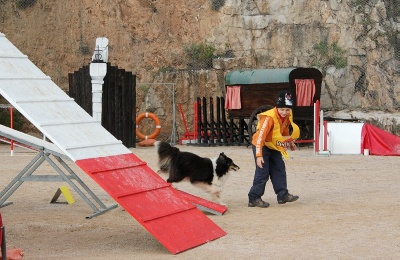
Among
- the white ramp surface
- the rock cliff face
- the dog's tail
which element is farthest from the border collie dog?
the rock cliff face

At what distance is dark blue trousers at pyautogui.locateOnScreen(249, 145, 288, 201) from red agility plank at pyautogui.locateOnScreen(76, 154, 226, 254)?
2522mm

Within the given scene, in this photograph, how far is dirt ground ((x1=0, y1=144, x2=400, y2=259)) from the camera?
28.7 ft

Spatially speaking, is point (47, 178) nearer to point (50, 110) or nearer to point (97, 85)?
point (50, 110)

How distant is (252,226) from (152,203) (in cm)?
166

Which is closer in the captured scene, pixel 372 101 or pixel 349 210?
pixel 349 210

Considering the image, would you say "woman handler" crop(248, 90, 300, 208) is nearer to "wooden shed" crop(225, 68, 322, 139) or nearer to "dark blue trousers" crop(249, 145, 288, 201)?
"dark blue trousers" crop(249, 145, 288, 201)

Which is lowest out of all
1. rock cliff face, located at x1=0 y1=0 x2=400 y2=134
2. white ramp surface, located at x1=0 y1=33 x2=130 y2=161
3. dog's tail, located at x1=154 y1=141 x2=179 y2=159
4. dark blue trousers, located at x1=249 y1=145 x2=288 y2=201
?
dark blue trousers, located at x1=249 y1=145 x2=288 y2=201

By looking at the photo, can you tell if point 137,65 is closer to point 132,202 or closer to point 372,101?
point 372,101

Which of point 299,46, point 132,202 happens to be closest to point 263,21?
point 299,46

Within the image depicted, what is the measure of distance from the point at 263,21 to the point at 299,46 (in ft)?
6.28

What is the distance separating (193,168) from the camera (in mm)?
11828

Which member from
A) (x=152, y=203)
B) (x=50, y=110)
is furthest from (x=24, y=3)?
(x=152, y=203)

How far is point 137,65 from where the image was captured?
3575cm

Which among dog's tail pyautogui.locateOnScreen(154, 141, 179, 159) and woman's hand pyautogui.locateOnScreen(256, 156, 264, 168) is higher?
dog's tail pyautogui.locateOnScreen(154, 141, 179, 159)
